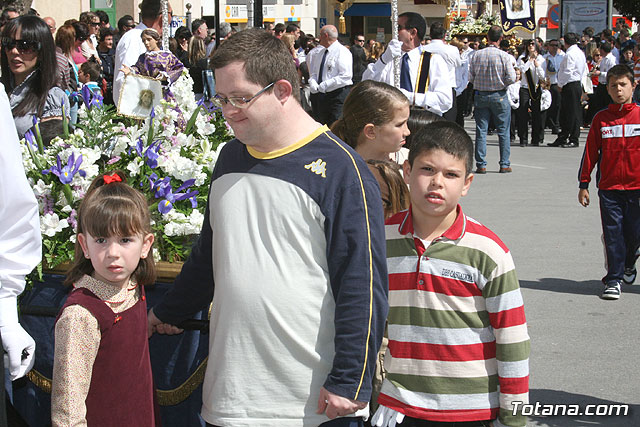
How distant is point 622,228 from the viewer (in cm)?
708

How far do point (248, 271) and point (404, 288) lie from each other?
2.21 ft

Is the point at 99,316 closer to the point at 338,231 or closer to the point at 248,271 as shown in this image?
the point at 248,271

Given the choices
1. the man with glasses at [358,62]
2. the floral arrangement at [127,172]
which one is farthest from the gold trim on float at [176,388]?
the man with glasses at [358,62]

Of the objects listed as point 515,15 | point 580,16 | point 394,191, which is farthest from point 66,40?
point 515,15

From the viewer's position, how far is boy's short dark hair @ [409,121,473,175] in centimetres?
312

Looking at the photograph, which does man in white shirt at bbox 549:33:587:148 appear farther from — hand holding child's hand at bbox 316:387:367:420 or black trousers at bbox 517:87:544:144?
hand holding child's hand at bbox 316:387:367:420

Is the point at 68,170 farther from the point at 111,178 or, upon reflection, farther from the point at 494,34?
the point at 494,34

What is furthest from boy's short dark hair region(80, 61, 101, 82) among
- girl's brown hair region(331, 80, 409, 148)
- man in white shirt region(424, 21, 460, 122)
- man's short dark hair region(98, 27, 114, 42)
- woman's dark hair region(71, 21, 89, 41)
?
girl's brown hair region(331, 80, 409, 148)

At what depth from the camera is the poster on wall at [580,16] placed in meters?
25.5

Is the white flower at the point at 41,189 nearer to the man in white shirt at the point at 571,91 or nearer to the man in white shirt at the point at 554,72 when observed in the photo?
the man in white shirt at the point at 571,91

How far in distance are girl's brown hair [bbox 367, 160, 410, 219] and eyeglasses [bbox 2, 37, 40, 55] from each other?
2.31 m

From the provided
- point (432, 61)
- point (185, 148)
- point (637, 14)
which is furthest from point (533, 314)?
point (637, 14)

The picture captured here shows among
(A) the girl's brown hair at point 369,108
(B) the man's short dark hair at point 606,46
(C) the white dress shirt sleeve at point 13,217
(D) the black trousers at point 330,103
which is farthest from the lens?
(B) the man's short dark hair at point 606,46

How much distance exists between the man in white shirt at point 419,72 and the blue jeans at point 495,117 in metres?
3.68
